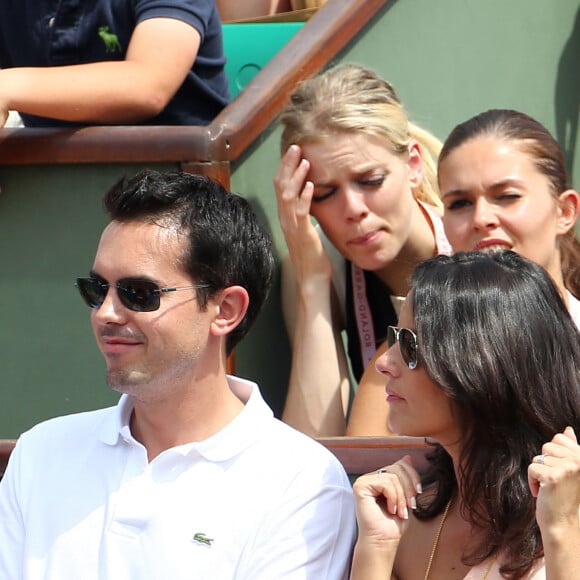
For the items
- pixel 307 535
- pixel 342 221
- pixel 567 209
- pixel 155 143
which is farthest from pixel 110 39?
pixel 307 535

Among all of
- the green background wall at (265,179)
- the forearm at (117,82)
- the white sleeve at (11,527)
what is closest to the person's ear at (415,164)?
the green background wall at (265,179)

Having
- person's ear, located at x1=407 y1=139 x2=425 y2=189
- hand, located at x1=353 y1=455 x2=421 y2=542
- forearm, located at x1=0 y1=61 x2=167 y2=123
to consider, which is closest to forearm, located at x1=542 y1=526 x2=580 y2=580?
hand, located at x1=353 y1=455 x2=421 y2=542

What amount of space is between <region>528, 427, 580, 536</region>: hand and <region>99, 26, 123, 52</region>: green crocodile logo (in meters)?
2.04

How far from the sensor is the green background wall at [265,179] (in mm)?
3451

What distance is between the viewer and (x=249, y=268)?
2.68 metres

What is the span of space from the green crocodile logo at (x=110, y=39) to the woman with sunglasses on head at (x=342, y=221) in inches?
21.5

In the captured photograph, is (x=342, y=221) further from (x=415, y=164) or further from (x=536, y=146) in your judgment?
(x=536, y=146)

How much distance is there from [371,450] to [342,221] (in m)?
0.92

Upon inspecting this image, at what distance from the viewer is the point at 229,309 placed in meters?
2.64

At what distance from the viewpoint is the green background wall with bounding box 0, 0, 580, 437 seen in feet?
11.3

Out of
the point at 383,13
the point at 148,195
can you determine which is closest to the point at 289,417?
the point at 148,195

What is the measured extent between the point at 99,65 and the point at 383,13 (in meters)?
0.99

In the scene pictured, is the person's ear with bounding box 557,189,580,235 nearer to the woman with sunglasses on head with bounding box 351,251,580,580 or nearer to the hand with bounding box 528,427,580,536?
the woman with sunglasses on head with bounding box 351,251,580,580

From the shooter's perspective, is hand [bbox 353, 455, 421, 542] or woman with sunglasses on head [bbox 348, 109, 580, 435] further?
woman with sunglasses on head [bbox 348, 109, 580, 435]
